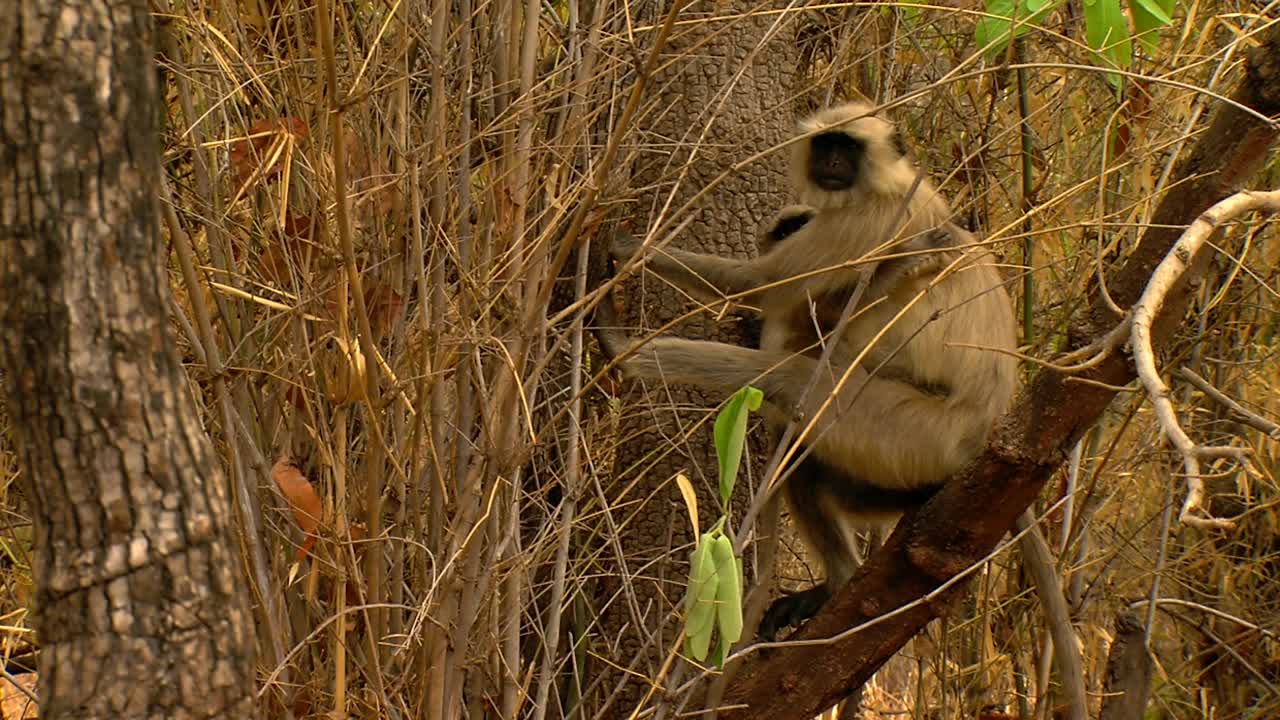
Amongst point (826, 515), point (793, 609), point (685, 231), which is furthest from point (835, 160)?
point (793, 609)

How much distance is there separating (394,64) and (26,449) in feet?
5.08

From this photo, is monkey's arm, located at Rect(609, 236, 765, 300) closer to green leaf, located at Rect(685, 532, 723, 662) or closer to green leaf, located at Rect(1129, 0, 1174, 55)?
green leaf, located at Rect(1129, 0, 1174, 55)

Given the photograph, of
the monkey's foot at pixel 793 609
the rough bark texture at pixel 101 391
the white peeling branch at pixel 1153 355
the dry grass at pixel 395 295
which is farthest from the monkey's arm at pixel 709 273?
the rough bark texture at pixel 101 391

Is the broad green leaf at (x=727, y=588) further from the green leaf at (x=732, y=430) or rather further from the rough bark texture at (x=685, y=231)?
the rough bark texture at (x=685, y=231)

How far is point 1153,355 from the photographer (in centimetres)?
188

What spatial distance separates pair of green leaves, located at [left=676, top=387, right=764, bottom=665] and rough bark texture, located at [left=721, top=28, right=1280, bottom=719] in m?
0.77

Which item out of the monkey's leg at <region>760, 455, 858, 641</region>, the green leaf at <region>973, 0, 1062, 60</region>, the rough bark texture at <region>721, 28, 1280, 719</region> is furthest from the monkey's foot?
the green leaf at <region>973, 0, 1062, 60</region>

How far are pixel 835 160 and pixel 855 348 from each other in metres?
0.55

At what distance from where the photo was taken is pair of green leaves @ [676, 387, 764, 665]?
2357mm

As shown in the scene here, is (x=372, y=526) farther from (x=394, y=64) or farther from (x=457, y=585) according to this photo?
(x=394, y=64)

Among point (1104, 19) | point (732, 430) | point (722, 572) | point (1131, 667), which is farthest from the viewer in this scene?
point (1131, 667)

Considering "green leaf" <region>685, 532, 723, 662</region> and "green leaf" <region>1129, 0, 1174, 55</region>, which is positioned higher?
"green leaf" <region>1129, 0, 1174, 55</region>

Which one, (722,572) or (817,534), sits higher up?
(722,572)

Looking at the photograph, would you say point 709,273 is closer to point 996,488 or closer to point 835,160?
point 835,160
